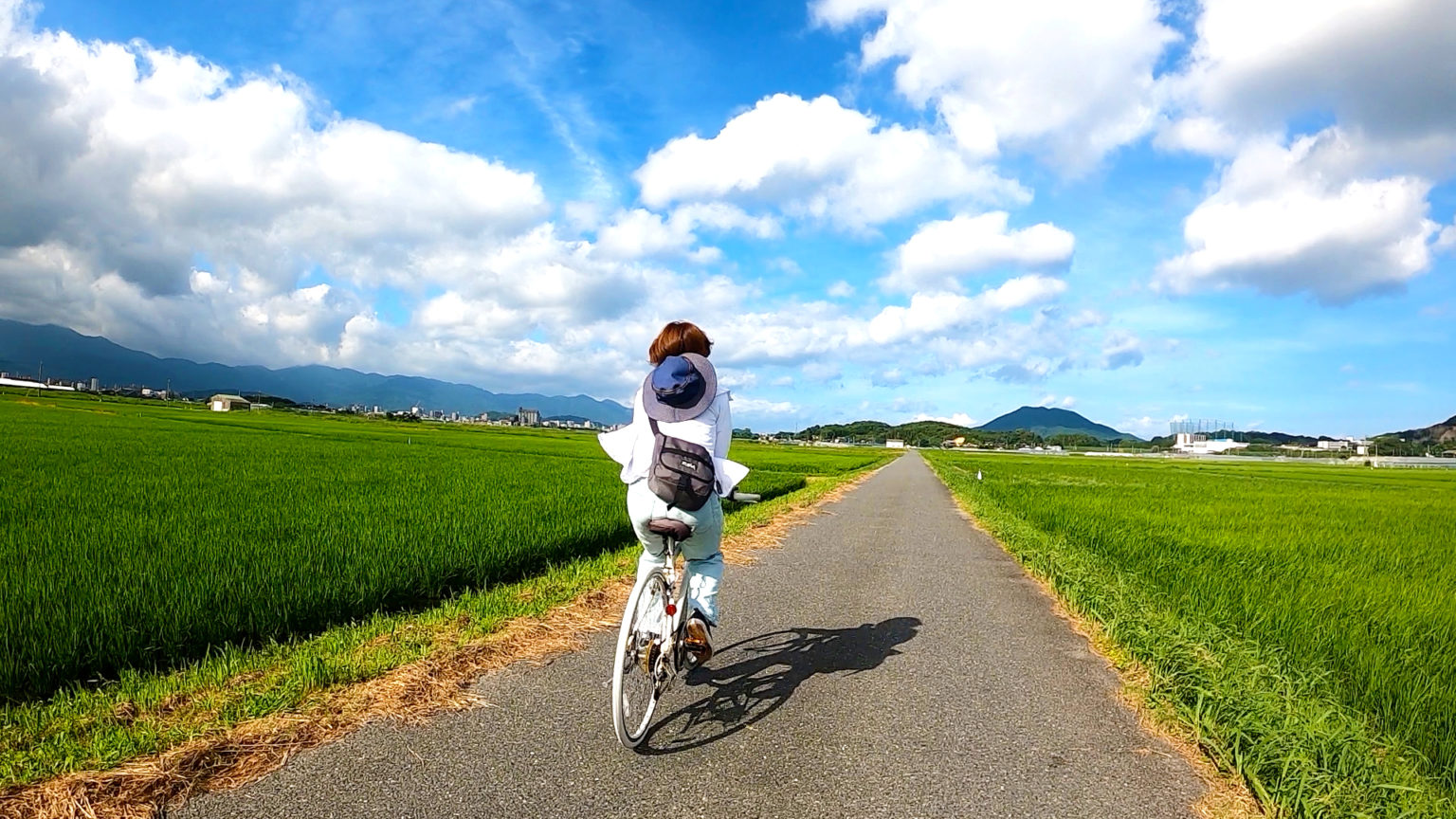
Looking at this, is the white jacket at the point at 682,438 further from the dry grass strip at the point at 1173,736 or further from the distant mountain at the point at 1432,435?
the distant mountain at the point at 1432,435

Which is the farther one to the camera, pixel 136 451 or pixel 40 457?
pixel 136 451

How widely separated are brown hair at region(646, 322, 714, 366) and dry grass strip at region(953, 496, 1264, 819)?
2.78m

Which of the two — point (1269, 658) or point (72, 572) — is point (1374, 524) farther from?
point (72, 572)

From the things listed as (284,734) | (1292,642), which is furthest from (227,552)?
(1292,642)

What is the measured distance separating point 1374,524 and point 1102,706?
14.6m

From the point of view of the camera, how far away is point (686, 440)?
11.1 feet

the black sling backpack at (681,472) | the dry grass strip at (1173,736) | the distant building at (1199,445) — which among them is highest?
the distant building at (1199,445)

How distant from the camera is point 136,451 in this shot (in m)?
17.9

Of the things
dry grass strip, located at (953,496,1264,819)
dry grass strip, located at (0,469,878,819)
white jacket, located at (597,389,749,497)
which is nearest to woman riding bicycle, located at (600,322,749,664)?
white jacket, located at (597,389,749,497)

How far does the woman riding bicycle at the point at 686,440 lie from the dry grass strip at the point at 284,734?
124 cm

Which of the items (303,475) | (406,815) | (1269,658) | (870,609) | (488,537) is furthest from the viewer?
(303,475)

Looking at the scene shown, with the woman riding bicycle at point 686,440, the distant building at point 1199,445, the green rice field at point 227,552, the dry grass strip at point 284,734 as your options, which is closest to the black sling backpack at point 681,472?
the woman riding bicycle at point 686,440

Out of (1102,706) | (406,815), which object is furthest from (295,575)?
(1102,706)

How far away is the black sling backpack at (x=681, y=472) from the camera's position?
3.29 metres
